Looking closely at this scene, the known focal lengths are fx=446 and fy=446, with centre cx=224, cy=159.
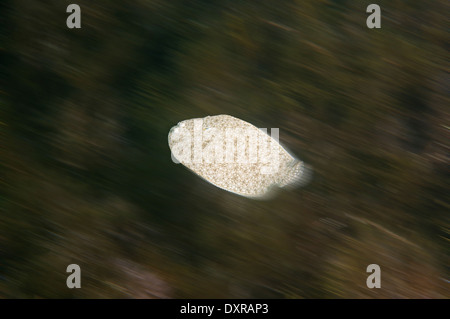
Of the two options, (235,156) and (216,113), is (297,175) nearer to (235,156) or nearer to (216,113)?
(235,156)

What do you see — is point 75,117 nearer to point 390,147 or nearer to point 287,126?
point 287,126

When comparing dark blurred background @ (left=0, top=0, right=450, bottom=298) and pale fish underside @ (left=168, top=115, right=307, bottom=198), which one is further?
pale fish underside @ (left=168, top=115, right=307, bottom=198)

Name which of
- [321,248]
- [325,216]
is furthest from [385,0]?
[321,248]

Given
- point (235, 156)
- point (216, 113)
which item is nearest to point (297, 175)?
point (235, 156)

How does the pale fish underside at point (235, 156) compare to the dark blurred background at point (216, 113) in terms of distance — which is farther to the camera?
the pale fish underside at point (235, 156)
